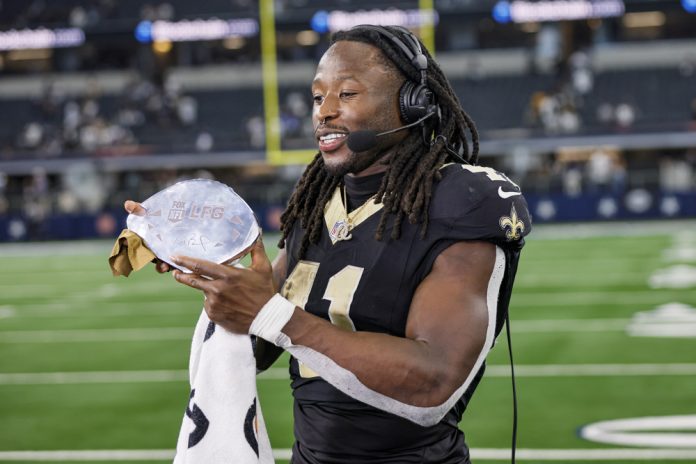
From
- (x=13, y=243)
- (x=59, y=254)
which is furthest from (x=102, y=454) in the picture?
(x=13, y=243)

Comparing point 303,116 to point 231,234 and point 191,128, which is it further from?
point 231,234

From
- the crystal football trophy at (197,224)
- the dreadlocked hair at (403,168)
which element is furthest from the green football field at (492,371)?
the crystal football trophy at (197,224)

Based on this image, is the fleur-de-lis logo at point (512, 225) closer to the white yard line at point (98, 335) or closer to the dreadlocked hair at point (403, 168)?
the dreadlocked hair at point (403, 168)

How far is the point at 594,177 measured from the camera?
20469mm

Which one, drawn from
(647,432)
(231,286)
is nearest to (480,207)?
(231,286)

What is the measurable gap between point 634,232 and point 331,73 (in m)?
15.8

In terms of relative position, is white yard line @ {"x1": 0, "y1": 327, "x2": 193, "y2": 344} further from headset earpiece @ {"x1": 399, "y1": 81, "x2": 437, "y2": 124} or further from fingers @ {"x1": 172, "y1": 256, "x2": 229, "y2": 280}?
fingers @ {"x1": 172, "y1": 256, "x2": 229, "y2": 280}

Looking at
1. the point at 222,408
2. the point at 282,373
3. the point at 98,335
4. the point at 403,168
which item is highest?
the point at 403,168

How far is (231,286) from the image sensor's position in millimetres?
1671

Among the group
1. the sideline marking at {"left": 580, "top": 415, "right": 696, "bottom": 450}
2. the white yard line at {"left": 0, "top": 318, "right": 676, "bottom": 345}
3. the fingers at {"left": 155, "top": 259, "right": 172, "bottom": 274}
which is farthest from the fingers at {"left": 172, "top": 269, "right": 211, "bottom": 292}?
the white yard line at {"left": 0, "top": 318, "right": 676, "bottom": 345}

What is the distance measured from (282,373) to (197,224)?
4.79 m

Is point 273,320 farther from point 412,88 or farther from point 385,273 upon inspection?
point 412,88

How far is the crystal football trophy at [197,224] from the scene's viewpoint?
174 cm

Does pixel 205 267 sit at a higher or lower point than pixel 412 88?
lower
